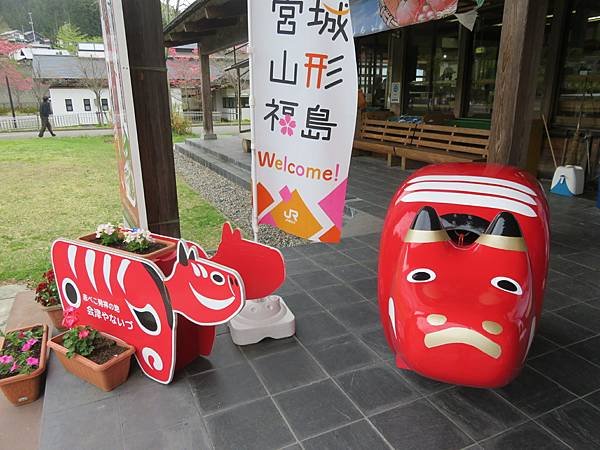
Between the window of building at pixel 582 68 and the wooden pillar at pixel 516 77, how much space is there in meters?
4.57

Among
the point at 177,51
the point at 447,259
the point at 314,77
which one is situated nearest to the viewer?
the point at 447,259

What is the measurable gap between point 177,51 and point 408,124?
29.8 m

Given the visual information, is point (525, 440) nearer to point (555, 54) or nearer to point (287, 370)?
point (287, 370)

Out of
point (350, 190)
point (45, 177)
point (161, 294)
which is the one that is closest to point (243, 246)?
point (161, 294)

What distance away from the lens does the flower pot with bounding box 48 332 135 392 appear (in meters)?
2.48

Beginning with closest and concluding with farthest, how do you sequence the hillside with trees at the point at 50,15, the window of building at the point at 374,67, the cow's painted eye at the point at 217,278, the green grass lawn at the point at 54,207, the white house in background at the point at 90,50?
the cow's painted eye at the point at 217,278, the green grass lawn at the point at 54,207, the window of building at the point at 374,67, the white house in background at the point at 90,50, the hillside with trees at the point at 50,15

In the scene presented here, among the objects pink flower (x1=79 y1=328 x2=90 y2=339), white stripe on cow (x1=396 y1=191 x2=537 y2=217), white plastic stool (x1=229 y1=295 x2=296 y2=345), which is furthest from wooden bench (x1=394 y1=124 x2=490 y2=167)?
pink flower (x1=79 y1=328 x2=90 y2=339)

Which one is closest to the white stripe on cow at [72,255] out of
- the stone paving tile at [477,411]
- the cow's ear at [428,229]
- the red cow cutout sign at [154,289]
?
the red cow cutout sign at [154,289]

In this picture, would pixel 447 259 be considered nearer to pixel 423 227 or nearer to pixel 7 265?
pixel 423 227

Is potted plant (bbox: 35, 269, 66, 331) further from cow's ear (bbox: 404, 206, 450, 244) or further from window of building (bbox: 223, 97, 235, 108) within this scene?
window of building (bbox: 223, 97, 235, 108)

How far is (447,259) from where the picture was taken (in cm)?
211

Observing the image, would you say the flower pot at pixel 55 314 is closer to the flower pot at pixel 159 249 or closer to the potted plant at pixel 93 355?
the potted plant at pixel 93 355

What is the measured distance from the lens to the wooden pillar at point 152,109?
292 centimetres

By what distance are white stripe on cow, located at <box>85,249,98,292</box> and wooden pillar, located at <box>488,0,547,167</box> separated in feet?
10.8
